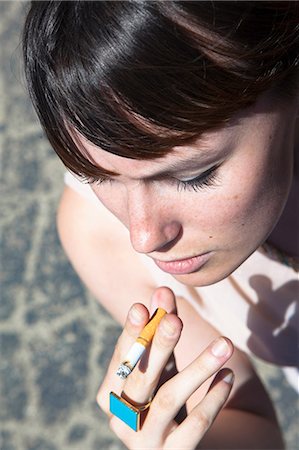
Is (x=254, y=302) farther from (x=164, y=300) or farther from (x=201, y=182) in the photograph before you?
(x=201, y=182)

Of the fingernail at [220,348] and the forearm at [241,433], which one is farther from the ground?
the fingernail at [220,348]

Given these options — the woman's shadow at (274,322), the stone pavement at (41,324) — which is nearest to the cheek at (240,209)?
the woman's shadow at (274,322)

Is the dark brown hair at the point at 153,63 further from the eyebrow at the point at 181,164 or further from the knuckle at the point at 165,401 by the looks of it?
the knuckle at the point at 165,401

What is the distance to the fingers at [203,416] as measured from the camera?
1.22m

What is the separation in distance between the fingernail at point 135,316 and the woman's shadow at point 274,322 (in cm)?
42

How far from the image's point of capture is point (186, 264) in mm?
1253

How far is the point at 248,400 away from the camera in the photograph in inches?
61.9

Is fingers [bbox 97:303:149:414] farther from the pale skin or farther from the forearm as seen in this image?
the forearm

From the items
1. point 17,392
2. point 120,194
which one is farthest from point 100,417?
point 120,194

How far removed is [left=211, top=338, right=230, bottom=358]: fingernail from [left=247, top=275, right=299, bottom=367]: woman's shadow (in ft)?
1.37

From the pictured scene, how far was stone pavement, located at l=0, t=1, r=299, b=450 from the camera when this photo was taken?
2488 millimetres

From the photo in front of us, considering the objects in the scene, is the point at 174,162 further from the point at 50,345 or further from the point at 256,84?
the point at 50,345

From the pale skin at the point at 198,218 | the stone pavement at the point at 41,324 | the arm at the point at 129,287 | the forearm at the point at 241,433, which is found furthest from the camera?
the stone pavement at the point at 41,324

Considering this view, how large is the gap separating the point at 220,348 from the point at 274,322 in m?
0.52
